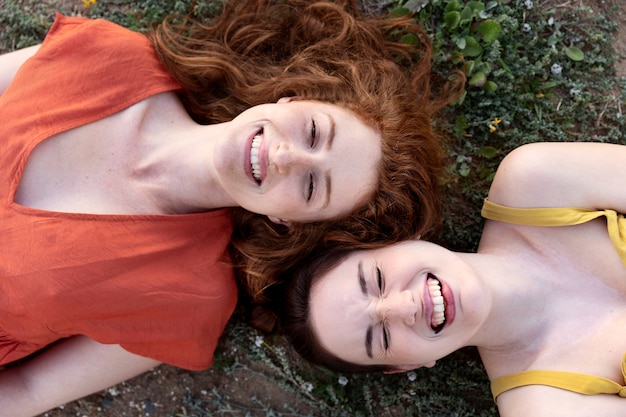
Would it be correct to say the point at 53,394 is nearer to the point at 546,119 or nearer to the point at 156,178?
the point at 156,178

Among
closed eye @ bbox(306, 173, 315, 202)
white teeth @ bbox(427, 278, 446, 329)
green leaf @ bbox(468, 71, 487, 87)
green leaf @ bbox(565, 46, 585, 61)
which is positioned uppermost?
green leaf @ bbox(565, 46, 585, 61)

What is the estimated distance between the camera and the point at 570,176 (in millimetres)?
2818

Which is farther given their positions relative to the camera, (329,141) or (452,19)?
(452,19)

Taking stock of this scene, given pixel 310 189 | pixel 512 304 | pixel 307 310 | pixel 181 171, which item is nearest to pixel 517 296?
pixel 512 304

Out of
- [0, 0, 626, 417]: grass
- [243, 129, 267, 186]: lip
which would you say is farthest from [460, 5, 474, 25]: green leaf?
[243, 129, 267, 186]: lip

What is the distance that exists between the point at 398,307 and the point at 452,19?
1.95 m

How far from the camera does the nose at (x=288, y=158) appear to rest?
2441 mm

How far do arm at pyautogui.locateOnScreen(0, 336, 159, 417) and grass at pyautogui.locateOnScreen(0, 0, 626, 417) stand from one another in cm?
102

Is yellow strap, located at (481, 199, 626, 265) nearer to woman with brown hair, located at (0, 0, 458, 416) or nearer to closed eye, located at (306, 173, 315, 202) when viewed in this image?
woman with brown hair, located at (0, 0, 458, 416)

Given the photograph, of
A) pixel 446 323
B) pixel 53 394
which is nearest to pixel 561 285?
pixel 446 323

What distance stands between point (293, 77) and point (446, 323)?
1.53 m

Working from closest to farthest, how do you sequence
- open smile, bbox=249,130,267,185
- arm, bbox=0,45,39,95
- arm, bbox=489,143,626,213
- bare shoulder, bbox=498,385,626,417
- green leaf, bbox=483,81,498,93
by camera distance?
open smile, bbox=249,130,267,185, bare shoulder, bbox=498,385,626,417, arm, bbox=489,143,626,213, arm, bbox=0,45,39,95, green leaf, bbox=483,81,498,93

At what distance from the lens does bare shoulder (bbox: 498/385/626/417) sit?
8.72 feet

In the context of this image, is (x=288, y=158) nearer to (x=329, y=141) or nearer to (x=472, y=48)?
(x=329, y=141)
